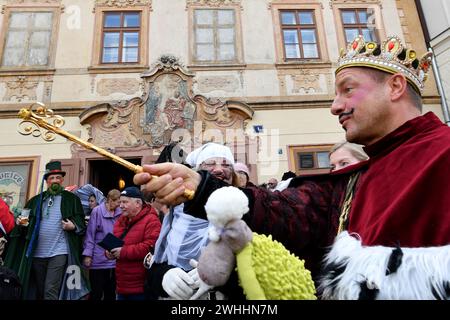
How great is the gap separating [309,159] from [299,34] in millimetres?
3269

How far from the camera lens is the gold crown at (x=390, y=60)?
148cm

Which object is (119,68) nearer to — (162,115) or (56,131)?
(162,115)

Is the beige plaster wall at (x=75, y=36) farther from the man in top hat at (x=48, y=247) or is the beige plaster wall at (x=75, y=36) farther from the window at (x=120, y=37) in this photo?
the man in top hat at (x=48, y=247)

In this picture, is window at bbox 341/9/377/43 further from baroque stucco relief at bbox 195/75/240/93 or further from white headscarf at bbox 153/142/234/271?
white headscarf at bbox 153/142/234/271

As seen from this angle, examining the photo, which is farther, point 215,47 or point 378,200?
point 215,47

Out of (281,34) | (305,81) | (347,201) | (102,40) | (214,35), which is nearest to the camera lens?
(347,201)

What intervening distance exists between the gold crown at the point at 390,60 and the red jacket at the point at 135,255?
8.67 feet

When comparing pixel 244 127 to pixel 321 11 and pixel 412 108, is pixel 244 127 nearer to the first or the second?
pixel 321 11

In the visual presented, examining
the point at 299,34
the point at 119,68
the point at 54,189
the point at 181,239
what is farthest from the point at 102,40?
the point at 181,239

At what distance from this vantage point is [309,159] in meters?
8.27

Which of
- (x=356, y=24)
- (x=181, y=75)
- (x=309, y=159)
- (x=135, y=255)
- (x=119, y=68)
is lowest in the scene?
(x=135, y=255)

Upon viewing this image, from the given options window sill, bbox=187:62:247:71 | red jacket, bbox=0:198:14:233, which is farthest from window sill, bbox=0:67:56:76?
red jacket, bbox=0:198:14:233
